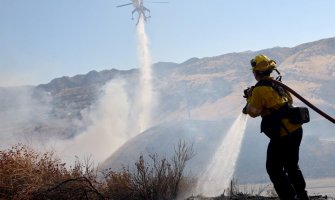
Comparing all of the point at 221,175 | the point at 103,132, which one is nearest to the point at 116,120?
the point at 103,132

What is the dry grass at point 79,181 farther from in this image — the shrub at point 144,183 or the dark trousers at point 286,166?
the dark trousers at point 286,166

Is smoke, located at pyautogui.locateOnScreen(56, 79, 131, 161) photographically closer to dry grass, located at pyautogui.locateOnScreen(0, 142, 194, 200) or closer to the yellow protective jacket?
dry grass, located at pyautogui.locateOnScreen(0, 142, 194, 200)

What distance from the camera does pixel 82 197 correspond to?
673cm

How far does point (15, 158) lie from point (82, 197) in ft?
5.06

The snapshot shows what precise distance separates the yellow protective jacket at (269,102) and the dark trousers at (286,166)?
8 centimetres

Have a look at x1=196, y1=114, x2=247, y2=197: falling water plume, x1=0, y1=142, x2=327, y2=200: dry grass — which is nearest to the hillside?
x1=196, y1=114, x2=247, y2=197: falling water plume

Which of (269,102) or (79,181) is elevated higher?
(269,102)

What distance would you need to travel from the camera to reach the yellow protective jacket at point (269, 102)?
513 cm

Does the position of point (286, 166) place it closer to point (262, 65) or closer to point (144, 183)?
point (262, 65)

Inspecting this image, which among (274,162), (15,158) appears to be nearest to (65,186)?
(15,158)

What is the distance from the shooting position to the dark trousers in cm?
507

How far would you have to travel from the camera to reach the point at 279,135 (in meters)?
5.14

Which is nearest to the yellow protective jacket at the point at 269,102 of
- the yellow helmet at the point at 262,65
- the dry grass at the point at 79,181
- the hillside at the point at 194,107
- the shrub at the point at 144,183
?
the yellow helmet at the point at 262,65

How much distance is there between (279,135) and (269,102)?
36 cm
